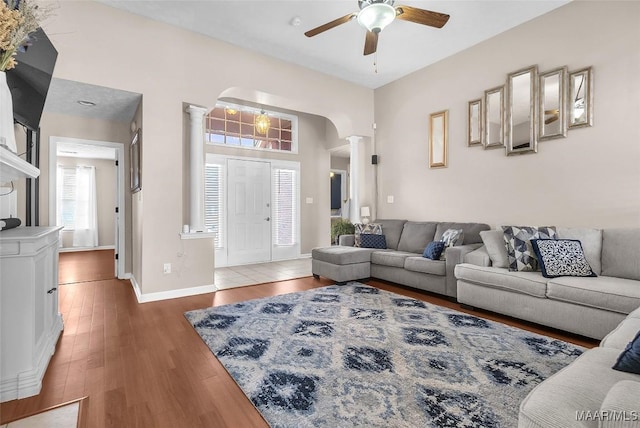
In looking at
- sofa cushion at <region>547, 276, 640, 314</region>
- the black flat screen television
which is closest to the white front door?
the black flat screen television

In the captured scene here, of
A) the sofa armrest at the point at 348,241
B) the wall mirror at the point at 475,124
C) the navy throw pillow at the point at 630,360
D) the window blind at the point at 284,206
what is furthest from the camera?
the window blind at the point at 284,206

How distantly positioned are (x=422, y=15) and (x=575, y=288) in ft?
8.78

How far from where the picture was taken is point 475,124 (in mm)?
4395

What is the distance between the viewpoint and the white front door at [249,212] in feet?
19.8

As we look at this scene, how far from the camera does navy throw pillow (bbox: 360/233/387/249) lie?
4957 mm

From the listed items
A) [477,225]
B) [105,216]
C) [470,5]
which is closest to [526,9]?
[470,5]

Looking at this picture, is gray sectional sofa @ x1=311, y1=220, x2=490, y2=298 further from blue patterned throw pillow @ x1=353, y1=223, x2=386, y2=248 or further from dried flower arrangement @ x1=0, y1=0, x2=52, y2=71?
dried flower arrangement @ x1=0, y1=0, x2=52, y2=71

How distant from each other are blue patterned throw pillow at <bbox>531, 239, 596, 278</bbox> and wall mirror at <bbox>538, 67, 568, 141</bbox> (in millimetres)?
1351

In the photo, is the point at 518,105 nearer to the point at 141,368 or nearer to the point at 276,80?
the point at 276,80

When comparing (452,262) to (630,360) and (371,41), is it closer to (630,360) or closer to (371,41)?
(630,360)

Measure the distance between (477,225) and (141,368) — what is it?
401 cm

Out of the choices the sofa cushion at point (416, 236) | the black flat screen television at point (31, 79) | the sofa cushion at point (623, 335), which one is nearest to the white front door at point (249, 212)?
the sofa cushion at point (416, 236)

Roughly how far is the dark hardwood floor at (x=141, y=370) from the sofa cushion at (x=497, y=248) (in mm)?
557

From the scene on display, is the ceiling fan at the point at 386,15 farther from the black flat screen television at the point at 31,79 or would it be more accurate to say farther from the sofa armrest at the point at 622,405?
the sofa armrest at the point at 622,405
